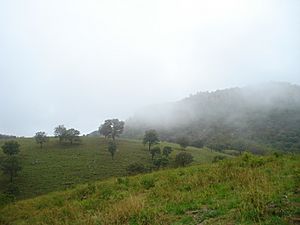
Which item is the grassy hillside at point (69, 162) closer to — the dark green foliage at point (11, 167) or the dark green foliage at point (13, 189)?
the dark green foliage at point (13, 189)

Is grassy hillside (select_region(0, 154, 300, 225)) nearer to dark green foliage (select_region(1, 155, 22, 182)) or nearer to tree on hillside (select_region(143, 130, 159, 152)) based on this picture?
dark green foliage (select_region(1, 155, 22, 182))

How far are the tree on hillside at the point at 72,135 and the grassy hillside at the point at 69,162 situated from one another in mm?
3669

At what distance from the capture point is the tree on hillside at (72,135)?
12938cm

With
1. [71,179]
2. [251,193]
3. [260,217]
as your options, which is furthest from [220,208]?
[71,179]

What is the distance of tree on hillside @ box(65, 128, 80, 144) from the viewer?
5094 inches

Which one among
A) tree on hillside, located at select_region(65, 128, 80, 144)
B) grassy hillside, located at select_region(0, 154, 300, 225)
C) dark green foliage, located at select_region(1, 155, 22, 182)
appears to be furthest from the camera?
tree on hillside, located at select_region(65, 128, 80, 144)

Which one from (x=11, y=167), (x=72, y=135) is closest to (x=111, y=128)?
(x=72, y=135)

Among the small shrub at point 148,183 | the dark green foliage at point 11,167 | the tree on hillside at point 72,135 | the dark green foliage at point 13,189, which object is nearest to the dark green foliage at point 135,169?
the dark green foliage at point 13,189

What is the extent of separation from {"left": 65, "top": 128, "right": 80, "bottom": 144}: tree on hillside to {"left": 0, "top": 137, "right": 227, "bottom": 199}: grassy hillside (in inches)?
144

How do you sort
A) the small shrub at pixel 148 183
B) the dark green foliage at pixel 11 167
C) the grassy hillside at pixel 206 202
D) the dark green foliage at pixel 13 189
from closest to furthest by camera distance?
the grassy hillside at pixel 206 202 → the small shrub at pixel 148 183 → the dark green foliage at pixel 13 189 → the dark green foliage at pixel 11 167

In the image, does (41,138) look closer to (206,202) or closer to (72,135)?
(72,135)

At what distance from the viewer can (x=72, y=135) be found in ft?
428

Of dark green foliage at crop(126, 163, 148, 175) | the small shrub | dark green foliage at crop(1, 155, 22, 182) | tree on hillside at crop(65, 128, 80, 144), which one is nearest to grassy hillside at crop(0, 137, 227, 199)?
dark green foliage at crop(1, 155, 22, 182)

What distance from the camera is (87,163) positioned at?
101m
